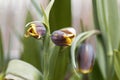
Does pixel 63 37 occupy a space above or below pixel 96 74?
above

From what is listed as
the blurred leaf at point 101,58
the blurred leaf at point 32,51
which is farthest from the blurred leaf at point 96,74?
the blurred leaf at point 32,51

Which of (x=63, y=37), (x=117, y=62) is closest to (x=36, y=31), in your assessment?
(x=63, y=37)

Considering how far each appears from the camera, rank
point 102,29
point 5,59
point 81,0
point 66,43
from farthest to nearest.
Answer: point 81,0 → point 5,59 → point 102,29 → point 66,43

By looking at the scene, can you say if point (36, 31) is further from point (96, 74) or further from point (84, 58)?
point (96, 74)

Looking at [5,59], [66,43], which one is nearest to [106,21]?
[66,43]

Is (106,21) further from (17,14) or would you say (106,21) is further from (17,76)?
(17,14)

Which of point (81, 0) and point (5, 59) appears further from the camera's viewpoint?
point (81, 0)
